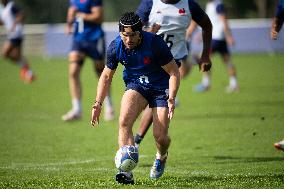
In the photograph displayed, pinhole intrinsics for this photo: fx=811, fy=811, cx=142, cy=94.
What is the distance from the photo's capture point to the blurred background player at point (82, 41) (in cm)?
1642

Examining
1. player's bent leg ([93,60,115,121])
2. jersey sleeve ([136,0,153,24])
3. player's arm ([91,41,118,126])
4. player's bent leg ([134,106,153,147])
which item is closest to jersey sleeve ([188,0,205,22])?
jersey sleeve ([136,0,153,24])

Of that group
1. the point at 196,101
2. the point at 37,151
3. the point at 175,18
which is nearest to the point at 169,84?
the point at 175,18

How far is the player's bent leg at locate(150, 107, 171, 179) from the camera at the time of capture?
30.9 ft

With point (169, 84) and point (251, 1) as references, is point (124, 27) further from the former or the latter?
point (251, 1)

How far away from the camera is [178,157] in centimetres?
1165

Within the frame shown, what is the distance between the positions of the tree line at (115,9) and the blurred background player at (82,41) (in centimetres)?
2238

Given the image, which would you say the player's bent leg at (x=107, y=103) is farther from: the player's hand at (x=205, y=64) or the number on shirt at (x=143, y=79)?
the number on shirt at (x=143, y=79)

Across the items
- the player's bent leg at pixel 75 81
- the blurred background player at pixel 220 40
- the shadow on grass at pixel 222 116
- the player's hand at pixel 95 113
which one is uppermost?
the player's hand at pixel 95 113

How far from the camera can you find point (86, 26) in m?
16.7

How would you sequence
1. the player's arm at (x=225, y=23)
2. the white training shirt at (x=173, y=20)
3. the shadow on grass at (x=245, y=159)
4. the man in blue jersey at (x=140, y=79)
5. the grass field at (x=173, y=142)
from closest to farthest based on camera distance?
the man in blue jersey at (x=140, y=79) → the grass field at (x=173, y=142) → the shadow on grass at (x=245, y=159) → the white training shirt at (x=173, y=20) → the player's arm at (x=225, y=23)

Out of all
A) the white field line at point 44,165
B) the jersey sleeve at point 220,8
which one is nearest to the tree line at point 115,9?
the jersey sleeve at point 220,8

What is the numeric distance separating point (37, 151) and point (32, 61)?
24846 mm

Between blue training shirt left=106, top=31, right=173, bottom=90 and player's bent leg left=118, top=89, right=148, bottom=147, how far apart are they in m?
0.25

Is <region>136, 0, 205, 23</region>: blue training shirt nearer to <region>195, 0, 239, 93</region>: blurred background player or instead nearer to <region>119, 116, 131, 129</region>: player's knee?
<region>119, 116, 131, 129</region>: player's knee
